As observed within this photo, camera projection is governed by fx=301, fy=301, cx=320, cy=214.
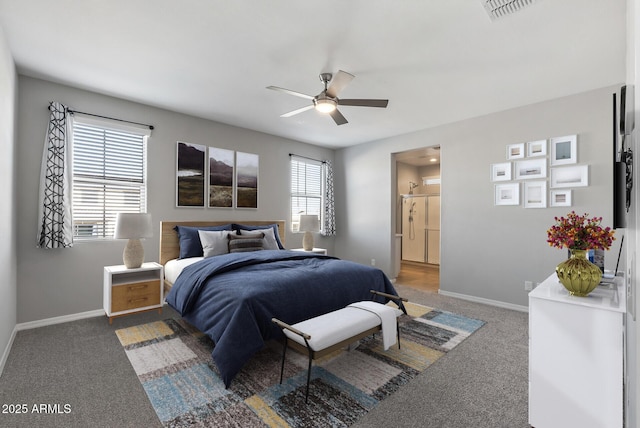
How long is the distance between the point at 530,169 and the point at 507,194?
41 cm

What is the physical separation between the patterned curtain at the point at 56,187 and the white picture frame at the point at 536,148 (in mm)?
5573

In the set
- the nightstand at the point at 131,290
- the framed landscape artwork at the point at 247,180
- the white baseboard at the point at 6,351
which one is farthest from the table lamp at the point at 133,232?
the framed landscape artwork at the point at 247,180

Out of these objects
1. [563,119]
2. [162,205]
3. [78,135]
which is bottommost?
[162,205]

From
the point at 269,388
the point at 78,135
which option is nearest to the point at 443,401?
the point at 269,388

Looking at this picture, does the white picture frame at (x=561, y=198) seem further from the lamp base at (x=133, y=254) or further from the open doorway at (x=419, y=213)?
the lamp base at (x=133, y=254)

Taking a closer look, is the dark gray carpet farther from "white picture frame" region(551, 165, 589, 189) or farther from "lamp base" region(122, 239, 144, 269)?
"white picture frame" region(551, 165, 589, 189)

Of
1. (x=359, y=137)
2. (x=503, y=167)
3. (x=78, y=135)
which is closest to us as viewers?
(x=78, y=135)

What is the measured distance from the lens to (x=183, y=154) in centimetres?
431

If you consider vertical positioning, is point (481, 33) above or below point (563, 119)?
above

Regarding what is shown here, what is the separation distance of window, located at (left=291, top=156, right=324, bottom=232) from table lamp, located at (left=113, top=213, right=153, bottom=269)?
2710 millimetres

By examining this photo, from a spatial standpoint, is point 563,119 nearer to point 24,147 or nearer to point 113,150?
point 113,150

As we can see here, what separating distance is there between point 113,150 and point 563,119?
18.3 ft

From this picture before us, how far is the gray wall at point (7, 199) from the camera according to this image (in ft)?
7.77

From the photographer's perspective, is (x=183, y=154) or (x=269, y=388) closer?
(x=269, y=388)
